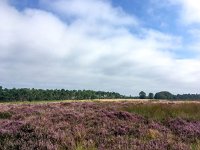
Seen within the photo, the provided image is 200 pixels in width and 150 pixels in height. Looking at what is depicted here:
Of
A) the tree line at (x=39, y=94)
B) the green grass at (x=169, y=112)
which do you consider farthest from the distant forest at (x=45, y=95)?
the green grass at (x=169, y=112)

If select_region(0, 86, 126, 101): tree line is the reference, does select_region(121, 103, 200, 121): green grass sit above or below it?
below

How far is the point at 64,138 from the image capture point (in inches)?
356

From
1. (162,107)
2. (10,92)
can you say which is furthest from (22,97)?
(162,107)

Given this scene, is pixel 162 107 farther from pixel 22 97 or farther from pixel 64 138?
pixel 22 97

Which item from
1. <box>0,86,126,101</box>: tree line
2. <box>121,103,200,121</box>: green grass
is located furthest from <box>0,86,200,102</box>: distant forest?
<box>121,103,200,121</box>: green grass

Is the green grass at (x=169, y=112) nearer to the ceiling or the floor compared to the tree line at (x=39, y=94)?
nearer to the floor

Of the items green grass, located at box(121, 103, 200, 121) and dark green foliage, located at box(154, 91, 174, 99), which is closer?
green grass, located at box(121, 103, 200, 121)

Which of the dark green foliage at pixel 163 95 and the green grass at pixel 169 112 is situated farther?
the dark green foliage at pixel 163 95

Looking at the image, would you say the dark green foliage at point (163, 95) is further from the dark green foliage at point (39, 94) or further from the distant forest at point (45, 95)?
the dark green foliage at point (39, 94)

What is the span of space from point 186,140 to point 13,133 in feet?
15.5

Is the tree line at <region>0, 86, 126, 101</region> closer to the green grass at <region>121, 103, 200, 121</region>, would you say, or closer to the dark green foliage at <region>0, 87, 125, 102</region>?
the dark green foliage at <region>0, 87, 125, 102</region>

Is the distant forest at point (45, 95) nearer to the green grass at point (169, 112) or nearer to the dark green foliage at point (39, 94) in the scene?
the dark green foliage at point (39, 94)

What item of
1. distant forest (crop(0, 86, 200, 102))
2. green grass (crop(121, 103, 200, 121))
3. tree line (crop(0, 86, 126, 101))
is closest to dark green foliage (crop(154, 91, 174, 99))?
distant forest (crop(0, 86, 200, 102))

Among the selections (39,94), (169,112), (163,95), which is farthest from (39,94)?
(169,112)
